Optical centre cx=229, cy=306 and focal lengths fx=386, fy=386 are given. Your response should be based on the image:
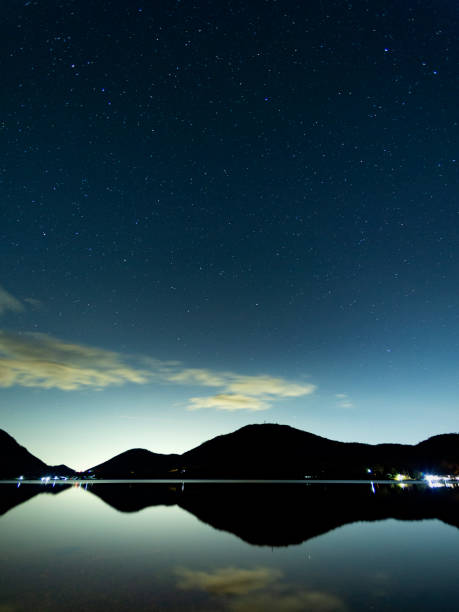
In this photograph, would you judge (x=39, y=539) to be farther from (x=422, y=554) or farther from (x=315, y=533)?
(x=422, y=554)

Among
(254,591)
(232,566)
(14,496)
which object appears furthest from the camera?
(14,496)

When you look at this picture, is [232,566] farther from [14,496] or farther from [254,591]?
[14,496]

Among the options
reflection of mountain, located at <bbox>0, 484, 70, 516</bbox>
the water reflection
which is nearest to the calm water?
the water reflection

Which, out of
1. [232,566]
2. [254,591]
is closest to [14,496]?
[232,566]

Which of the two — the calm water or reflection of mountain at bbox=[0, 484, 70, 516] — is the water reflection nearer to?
the calm water

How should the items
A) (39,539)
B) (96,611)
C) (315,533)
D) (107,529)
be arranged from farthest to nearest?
(107,529) → (315,533) → (39,539) → (96,611)

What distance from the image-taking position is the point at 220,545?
22328 mm

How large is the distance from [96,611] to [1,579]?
6288 mm

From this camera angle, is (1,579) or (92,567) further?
(92,567)

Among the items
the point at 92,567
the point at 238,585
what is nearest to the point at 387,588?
the point at 238,585

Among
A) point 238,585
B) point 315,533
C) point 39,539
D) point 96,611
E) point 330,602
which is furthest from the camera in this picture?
point 315,533

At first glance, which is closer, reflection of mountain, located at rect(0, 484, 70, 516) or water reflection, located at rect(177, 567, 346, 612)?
water reflection, located at rect(177, 567, 346, 612)

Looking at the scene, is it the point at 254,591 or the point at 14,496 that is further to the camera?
the point at 14,496

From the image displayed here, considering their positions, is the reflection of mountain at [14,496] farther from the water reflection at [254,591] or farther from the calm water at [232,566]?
the water reflection at [254,591]
